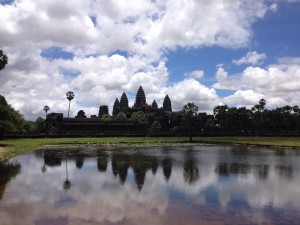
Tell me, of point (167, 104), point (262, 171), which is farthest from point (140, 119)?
point (262, 171)

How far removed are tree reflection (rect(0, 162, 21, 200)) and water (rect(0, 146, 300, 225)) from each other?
2.9 inches

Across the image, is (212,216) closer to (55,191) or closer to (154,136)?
(55,191)

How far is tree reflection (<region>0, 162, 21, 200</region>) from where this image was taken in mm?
25953

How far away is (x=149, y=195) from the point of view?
73.2 feet

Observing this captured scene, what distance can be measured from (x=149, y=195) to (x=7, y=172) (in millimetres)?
16363

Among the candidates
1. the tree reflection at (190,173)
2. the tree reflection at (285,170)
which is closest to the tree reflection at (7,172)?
the tree reflection at (190,173)

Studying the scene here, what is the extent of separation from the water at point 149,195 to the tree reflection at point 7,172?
7 centimetres

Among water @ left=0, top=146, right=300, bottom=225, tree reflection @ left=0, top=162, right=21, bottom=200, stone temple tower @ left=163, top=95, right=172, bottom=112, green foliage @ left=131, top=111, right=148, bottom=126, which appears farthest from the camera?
stone temple tower @ left=163, top=95, right=172, bottom=112

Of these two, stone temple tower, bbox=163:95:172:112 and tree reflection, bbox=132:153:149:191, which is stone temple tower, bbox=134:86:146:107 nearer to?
stone temple tower, bbox=163:95:172:112

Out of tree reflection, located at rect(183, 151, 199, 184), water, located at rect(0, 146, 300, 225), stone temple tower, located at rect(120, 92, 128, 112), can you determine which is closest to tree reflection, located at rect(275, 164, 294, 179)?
water, located at rect(0, 146, 300, 225)

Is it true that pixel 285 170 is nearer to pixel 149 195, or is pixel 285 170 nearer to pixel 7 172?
pixel 149 195

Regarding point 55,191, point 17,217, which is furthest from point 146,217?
point 55,191

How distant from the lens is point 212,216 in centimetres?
1728

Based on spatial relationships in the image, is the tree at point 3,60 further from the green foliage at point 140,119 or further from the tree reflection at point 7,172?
the green foliage at point 140,119
